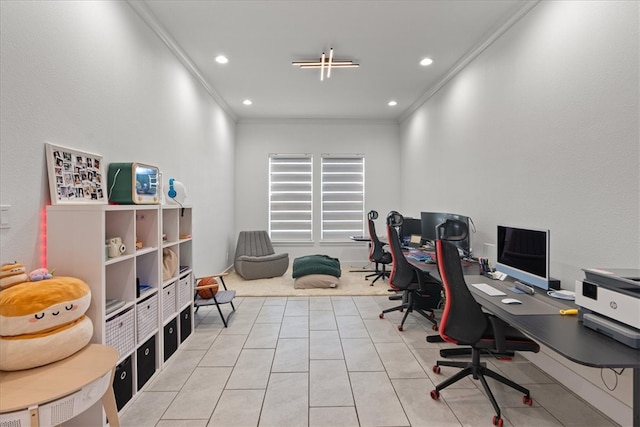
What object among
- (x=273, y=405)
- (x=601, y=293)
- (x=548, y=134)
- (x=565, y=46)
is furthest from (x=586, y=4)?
(x=273, y=405)

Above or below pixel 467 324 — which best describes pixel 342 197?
above

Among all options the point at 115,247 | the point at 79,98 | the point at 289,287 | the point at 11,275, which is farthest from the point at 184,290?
the point at 289,287

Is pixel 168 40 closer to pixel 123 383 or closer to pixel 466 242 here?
pixel 123 383

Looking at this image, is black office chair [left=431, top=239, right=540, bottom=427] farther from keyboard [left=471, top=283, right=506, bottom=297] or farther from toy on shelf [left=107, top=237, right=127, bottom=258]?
toy on shelf [left=107, top=237, right=127, bottom=258]

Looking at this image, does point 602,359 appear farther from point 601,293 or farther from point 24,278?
point 24,278

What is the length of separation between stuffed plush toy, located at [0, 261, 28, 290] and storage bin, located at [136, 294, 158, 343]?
81cm

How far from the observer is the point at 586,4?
2.19m

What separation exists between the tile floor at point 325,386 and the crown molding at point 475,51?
10.9 feet

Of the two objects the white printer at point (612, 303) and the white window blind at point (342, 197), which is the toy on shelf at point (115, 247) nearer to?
the white printer at point (612, 303)

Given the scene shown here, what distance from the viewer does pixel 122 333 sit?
2.04 m

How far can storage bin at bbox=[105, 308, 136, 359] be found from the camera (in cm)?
191

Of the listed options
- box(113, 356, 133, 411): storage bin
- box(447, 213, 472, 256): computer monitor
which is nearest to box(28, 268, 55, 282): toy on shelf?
box(113, 356, 133, 411): storage bin

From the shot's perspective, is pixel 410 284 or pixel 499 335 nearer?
pixel 499 335

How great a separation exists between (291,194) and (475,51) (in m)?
4.43
